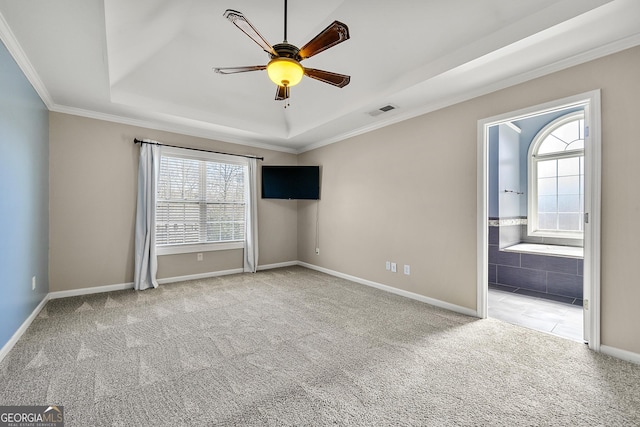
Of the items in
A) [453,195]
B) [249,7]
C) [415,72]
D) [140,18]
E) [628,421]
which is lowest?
[628,421]

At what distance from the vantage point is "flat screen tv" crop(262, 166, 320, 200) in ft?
17.5

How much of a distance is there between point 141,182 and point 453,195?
4324mm

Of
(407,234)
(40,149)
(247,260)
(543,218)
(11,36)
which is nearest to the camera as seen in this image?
(11,36)

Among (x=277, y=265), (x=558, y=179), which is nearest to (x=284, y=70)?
(x=277, y=265)

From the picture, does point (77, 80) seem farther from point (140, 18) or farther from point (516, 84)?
point (516, 84)

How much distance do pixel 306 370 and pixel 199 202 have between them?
3.60 meters

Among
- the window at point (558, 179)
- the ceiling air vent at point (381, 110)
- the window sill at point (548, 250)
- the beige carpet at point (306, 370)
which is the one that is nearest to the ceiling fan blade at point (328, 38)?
the ceiling air vent at point (381, 110)

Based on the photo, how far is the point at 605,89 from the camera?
230 centimetres

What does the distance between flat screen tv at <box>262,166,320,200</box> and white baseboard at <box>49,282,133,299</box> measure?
266 cm

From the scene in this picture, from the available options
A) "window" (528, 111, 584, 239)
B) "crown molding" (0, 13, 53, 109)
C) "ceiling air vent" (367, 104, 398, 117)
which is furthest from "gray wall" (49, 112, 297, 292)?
"window" (528, 111, 584, 239)

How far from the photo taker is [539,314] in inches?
128

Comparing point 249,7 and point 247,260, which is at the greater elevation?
point 249,7

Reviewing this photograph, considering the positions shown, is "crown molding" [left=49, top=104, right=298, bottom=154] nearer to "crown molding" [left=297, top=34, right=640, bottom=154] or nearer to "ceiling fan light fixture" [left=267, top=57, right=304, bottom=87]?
"crown molding" [left=297, top=34, right=640, bottom=154]

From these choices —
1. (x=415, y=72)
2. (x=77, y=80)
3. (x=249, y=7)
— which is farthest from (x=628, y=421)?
(x=77, y=80)
